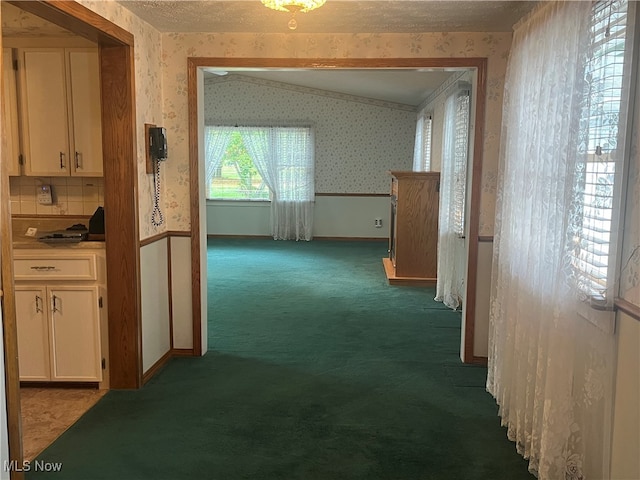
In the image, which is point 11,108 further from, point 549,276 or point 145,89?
point 549,276

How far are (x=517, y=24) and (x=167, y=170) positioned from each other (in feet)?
7.94

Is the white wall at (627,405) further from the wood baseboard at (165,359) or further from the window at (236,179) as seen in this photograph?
the window at (236,179)

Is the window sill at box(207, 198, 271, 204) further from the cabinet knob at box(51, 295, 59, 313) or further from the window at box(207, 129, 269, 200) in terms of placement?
the cabinet knob at box(51, 295, 59, 313)

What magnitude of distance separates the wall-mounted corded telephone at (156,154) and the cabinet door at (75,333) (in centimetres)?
66

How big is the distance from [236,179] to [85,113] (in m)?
6.41

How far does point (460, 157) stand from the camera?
4.95 meters

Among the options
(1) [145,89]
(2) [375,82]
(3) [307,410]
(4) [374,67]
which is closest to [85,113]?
(1) [145,89]

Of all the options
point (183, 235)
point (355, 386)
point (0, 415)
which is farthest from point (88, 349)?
point (355, 386)

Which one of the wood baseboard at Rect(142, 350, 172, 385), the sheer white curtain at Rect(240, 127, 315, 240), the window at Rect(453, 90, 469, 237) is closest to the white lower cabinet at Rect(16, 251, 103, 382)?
the wood baseboard at Rect(142, 350, 172, 385)

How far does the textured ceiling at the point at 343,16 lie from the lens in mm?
2967

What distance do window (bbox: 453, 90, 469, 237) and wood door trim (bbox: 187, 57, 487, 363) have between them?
1105 mm

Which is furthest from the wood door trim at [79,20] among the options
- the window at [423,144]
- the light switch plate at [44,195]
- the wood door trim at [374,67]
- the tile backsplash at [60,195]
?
the window at [423,144]

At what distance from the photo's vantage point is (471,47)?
142 inches

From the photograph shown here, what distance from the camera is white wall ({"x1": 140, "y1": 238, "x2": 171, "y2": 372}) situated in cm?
349
